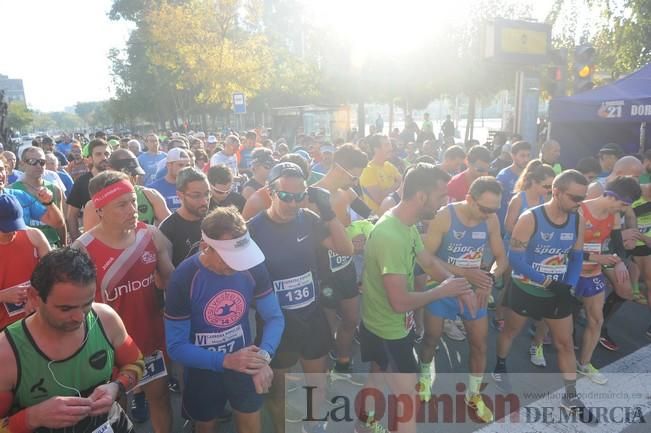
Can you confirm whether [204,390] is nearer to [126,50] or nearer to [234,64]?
[234,64]

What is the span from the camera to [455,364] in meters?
4.69

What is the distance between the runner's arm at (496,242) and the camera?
3859mm

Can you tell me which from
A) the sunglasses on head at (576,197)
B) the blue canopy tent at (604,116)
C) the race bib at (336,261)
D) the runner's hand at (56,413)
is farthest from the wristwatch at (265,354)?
the blue canopy tent at (604,116)

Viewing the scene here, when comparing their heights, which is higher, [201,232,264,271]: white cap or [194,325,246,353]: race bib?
[201,232,264,271]: white cap

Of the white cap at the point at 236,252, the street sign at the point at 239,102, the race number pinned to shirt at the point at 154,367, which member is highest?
the street sign at the point at 239,102

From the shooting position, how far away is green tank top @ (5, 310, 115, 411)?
1930 mm

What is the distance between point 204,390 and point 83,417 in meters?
0.83

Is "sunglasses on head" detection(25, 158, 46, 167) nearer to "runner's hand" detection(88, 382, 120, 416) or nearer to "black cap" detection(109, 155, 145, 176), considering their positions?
"black cap" detection(109, 155, 145, 176)

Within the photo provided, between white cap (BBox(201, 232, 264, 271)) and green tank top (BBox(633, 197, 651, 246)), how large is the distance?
479 cm

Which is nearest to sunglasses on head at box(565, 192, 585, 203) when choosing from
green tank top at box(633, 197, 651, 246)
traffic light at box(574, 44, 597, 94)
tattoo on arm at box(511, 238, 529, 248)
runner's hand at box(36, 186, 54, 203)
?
tattoo on arm at box(511, 238, 529, 248)

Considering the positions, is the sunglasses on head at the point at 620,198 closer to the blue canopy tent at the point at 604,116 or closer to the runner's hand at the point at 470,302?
the runner's hand at the point at 470,302

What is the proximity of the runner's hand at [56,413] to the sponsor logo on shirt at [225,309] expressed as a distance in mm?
818

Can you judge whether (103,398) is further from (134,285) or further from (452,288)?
(452,288)

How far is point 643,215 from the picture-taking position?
5262mm
